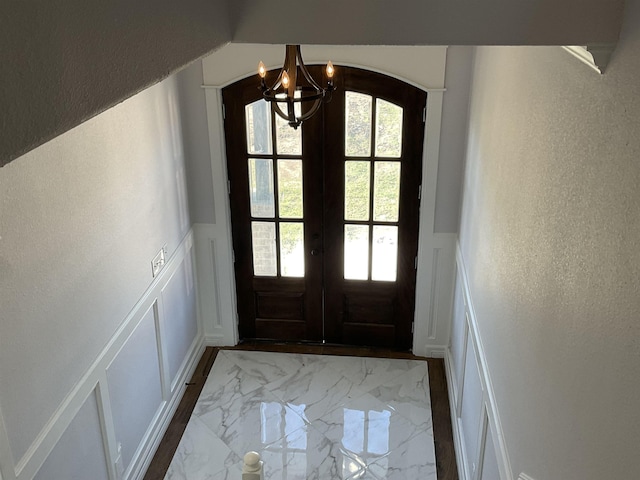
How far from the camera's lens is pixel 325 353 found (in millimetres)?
4680

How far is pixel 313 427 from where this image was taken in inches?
155

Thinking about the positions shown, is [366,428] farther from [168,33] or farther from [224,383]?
[168,33]

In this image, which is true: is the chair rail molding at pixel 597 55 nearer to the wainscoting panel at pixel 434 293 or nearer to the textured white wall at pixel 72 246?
the textured white wall at pixel 72 246

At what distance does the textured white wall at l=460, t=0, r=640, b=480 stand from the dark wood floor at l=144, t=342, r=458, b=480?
1.14 m

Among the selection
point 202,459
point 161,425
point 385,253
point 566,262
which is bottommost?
point 202,459

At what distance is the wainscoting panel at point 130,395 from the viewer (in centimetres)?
257

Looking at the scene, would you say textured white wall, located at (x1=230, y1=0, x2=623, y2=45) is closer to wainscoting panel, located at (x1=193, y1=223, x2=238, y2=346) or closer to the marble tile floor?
the marble tile floor

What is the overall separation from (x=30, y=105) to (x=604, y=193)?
1203mm

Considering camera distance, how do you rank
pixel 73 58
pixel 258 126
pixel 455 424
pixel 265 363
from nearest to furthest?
pixel 73 58 → pixel 455 424 → pixel 258 126 → pixel 265 363

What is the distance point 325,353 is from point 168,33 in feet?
12.6

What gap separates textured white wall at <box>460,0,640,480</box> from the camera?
1276 mm

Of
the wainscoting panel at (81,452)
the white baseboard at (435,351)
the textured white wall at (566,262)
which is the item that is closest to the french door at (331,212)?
the white baseboard at (435,351)

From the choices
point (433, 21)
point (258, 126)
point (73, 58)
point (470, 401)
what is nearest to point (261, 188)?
point (258, 126)

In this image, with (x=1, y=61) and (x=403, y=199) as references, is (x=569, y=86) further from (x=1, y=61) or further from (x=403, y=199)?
(x=403, y=199)
